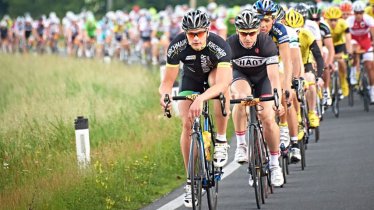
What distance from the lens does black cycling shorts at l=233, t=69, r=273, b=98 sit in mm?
14406

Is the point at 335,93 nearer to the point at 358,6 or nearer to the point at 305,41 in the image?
the point at 358,6

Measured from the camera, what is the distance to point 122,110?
76.0 feet

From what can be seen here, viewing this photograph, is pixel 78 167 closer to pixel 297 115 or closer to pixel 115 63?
pixel 297 115

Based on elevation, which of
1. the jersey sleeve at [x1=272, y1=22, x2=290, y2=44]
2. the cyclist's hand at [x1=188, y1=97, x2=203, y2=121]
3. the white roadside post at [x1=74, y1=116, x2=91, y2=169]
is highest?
the jersey sleeve at [x1=272, y1=22, x2=290, y2=44]

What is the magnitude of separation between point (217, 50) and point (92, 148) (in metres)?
5.96

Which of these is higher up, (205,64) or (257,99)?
(205,64)

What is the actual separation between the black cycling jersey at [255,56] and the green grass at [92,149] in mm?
1538

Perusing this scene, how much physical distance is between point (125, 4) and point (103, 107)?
5765 centimetres

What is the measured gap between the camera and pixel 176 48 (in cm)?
1277

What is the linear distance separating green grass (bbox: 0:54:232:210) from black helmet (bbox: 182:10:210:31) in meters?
1.99

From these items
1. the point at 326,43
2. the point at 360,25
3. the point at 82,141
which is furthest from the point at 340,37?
the point at 82,141

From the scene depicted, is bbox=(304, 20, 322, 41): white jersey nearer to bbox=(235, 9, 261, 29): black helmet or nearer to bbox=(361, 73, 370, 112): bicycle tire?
bbox=(361, 73, 370, 112): bicycle tire

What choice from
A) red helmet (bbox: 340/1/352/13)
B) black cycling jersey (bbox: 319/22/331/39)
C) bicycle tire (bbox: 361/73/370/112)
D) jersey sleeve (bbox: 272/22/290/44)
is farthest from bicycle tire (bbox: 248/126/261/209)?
red helmet (bbox: 340/1/352/13)

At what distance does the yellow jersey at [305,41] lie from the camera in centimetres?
1852
